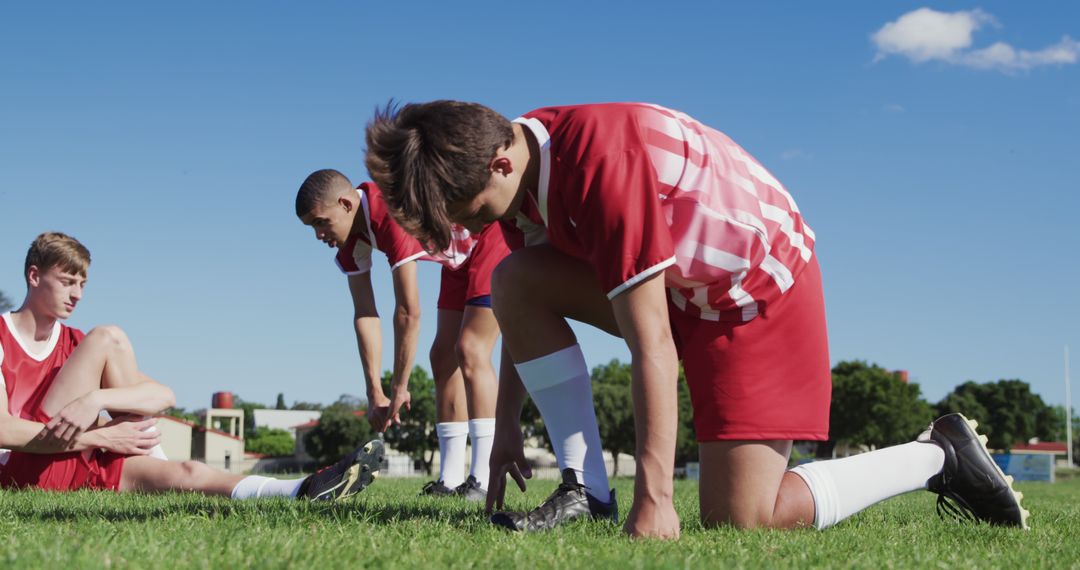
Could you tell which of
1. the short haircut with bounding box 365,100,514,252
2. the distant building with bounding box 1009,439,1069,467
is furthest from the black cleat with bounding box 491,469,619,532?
the distant building with bounding box 1009,439,1069,467

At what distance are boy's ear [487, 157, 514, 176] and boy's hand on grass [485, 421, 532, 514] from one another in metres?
1.23

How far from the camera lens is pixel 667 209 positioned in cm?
354

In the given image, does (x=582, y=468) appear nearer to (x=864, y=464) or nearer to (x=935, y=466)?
(x=864, y=464)

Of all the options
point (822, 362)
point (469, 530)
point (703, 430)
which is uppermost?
point (822, 362)

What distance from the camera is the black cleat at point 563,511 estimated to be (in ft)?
11.2

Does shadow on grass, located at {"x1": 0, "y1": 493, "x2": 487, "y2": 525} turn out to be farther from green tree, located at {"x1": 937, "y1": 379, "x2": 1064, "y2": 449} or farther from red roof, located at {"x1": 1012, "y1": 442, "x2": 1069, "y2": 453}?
red roof, located at {"x1": 1012, "y1": 442, "x2": 1069, "y2": 453}

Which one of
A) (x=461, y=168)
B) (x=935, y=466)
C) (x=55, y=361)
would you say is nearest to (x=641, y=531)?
(x=461, y=168)

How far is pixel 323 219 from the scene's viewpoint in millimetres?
6375

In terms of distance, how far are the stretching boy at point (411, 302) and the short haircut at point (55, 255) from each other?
1.39 metres

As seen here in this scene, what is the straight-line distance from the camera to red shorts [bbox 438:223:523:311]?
6369mm

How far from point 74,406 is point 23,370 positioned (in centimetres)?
104

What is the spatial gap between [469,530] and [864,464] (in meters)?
1.94

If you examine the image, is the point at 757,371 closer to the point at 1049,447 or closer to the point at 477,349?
the point at 477,349

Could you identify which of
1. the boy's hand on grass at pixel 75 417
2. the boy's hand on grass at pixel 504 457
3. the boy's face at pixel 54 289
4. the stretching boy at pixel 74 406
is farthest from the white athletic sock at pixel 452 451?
the boy's hand on grass at pixel 504 457
